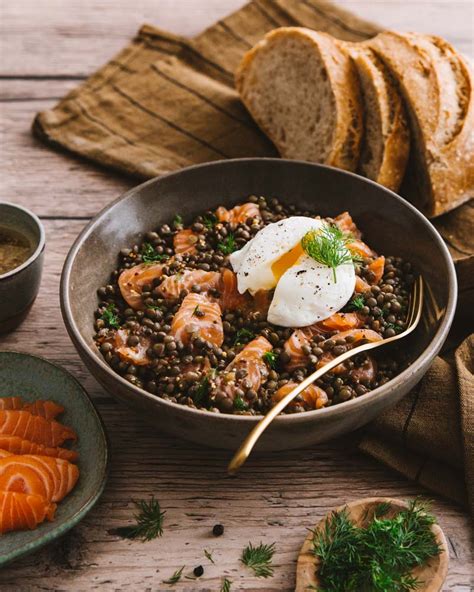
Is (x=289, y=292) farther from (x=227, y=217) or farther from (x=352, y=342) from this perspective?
(x=227, y=217)

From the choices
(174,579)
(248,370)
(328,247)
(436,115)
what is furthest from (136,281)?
(436,115)

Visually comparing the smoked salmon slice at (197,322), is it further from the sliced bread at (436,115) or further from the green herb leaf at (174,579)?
the sliced bread at (436,115)

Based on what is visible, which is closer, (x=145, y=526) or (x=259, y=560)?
(x=259, y=560)

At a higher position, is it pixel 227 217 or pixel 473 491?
pixel 227 217

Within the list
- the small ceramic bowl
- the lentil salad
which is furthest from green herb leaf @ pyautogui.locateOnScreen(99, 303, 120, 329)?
the small ceramic bowl

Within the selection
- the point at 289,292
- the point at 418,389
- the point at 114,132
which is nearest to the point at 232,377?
the point at 289,292

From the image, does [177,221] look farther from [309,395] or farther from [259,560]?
[259,560]
